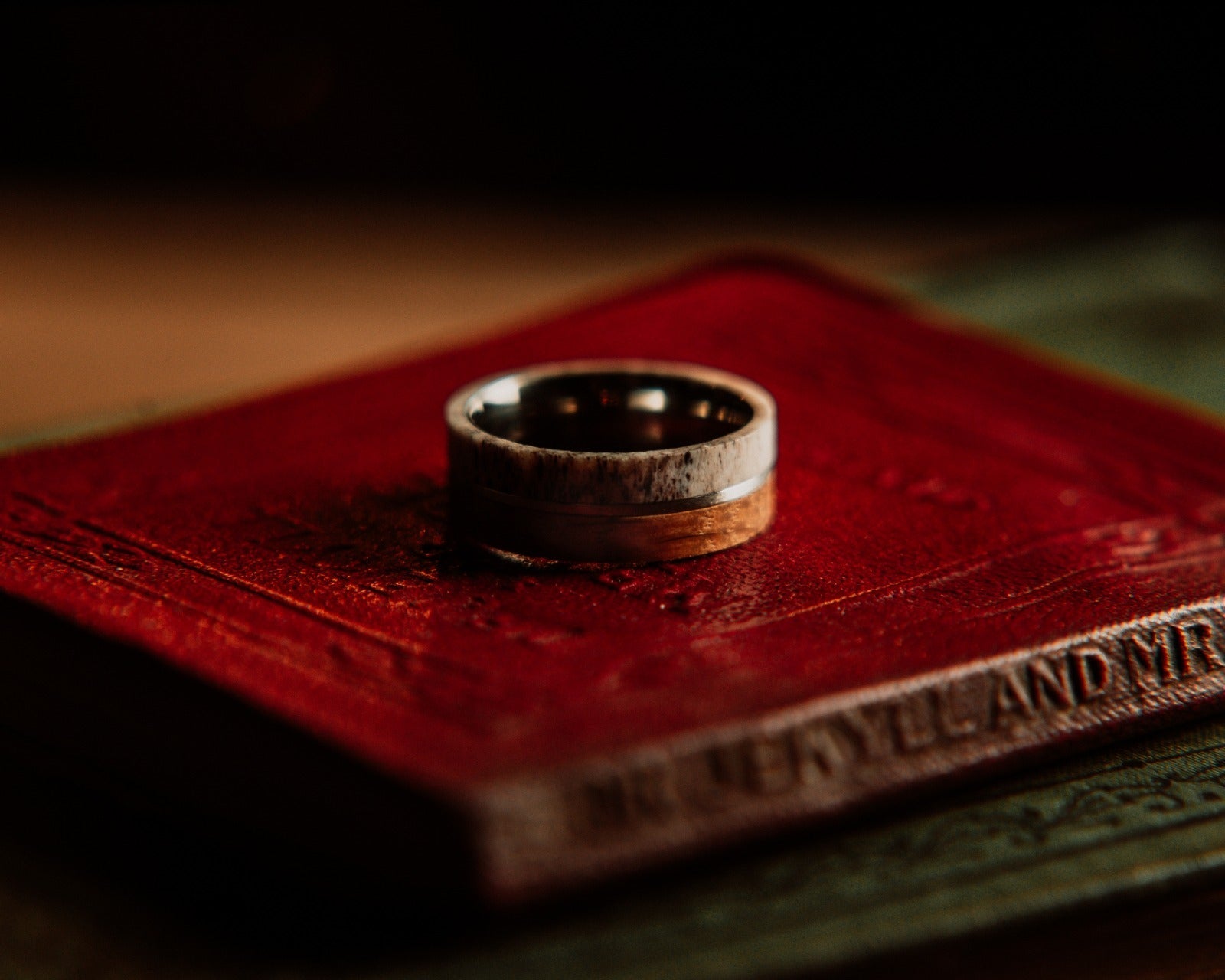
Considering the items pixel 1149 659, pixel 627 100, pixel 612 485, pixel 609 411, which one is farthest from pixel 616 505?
pixel 627 100

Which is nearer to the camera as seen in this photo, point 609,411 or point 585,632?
point 585,632

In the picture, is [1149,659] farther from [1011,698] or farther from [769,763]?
[769,763]

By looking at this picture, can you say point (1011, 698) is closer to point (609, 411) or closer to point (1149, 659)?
point (1149, 659)

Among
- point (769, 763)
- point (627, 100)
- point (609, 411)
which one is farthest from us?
point (627, 100)

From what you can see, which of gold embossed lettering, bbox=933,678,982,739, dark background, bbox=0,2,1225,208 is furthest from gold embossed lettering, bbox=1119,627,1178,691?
dark background, bbox=0,2,1225,208

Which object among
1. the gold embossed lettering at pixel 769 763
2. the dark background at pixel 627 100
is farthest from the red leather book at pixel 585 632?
the dark background at pixel 627 100

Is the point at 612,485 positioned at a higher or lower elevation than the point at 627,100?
higher

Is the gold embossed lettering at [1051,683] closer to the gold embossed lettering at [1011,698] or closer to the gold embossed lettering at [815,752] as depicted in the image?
the gold embossed lettering at [1011,698]

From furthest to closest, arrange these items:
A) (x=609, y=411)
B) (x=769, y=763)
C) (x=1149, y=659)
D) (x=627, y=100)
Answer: (x=627, y=100), (x=609, y=411), (x=1149, y=659), (x=769, y=763)
